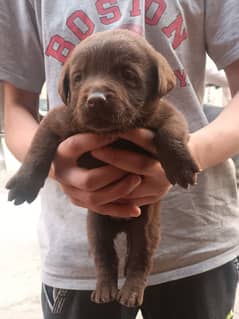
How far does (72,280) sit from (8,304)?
111cm

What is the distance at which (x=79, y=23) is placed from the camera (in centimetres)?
97

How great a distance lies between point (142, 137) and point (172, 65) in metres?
0.24

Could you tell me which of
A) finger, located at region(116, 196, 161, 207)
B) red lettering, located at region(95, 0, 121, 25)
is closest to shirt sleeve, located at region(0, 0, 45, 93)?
red lettering, located at region(95, 0, 121, 25)

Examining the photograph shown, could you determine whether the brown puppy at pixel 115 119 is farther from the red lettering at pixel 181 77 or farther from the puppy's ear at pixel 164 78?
the red lettering at pixel 181 77

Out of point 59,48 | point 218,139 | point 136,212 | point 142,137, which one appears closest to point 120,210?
point 136,212

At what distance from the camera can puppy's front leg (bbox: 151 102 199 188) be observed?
0.77 metres

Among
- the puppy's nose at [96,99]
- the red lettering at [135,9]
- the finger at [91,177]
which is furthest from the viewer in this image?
the red lettering at [135,9]

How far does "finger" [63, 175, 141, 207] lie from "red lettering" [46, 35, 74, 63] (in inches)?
11.4

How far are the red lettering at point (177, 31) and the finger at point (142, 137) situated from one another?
10.4 inches

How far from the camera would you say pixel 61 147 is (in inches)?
32.5

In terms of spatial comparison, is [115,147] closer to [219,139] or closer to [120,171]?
[120,171]

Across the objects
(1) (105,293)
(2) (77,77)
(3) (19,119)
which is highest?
(2) (77,77)

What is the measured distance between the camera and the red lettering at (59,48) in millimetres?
969

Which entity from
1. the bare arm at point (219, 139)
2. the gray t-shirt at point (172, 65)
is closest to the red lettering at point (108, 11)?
the gray t-shirt at point (172, 65)
